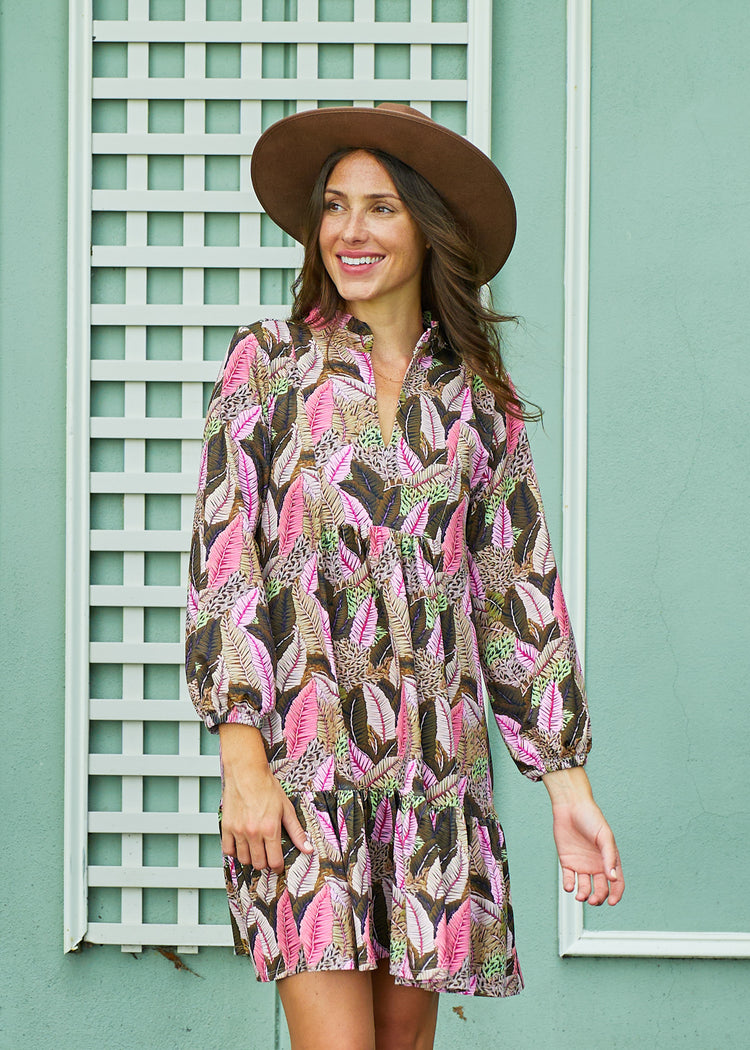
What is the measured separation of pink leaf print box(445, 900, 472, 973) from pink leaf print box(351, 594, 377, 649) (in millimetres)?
417

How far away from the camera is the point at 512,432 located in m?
2.06

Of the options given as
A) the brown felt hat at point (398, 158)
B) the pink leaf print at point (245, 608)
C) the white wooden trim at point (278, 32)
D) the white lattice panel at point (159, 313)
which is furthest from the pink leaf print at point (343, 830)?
the white wooden trim at point (278, 32)

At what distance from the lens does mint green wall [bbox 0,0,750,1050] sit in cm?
316

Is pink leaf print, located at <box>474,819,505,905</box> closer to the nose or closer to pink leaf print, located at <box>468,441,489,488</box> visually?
pink leaf print, located at <box>468,441,489,488</box>

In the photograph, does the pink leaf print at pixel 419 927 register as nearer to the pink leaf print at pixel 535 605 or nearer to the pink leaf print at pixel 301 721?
the pink leaf print at pixel 301 721

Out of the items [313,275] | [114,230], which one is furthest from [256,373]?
[114,230]

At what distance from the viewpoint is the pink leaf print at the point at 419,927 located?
1.75m

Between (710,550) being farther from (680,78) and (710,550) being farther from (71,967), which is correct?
(71,967)

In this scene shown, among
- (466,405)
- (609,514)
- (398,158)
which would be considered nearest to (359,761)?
(466,405)

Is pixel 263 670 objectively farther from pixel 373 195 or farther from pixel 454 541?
pixel 373 195

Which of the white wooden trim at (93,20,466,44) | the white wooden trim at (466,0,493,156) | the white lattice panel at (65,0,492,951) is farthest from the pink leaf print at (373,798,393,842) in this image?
the white wooden trim at (93,20,466,44)

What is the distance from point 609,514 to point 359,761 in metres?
1.57

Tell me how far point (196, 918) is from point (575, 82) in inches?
93.5

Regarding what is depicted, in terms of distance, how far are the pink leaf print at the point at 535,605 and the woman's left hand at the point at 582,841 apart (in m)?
0.25
